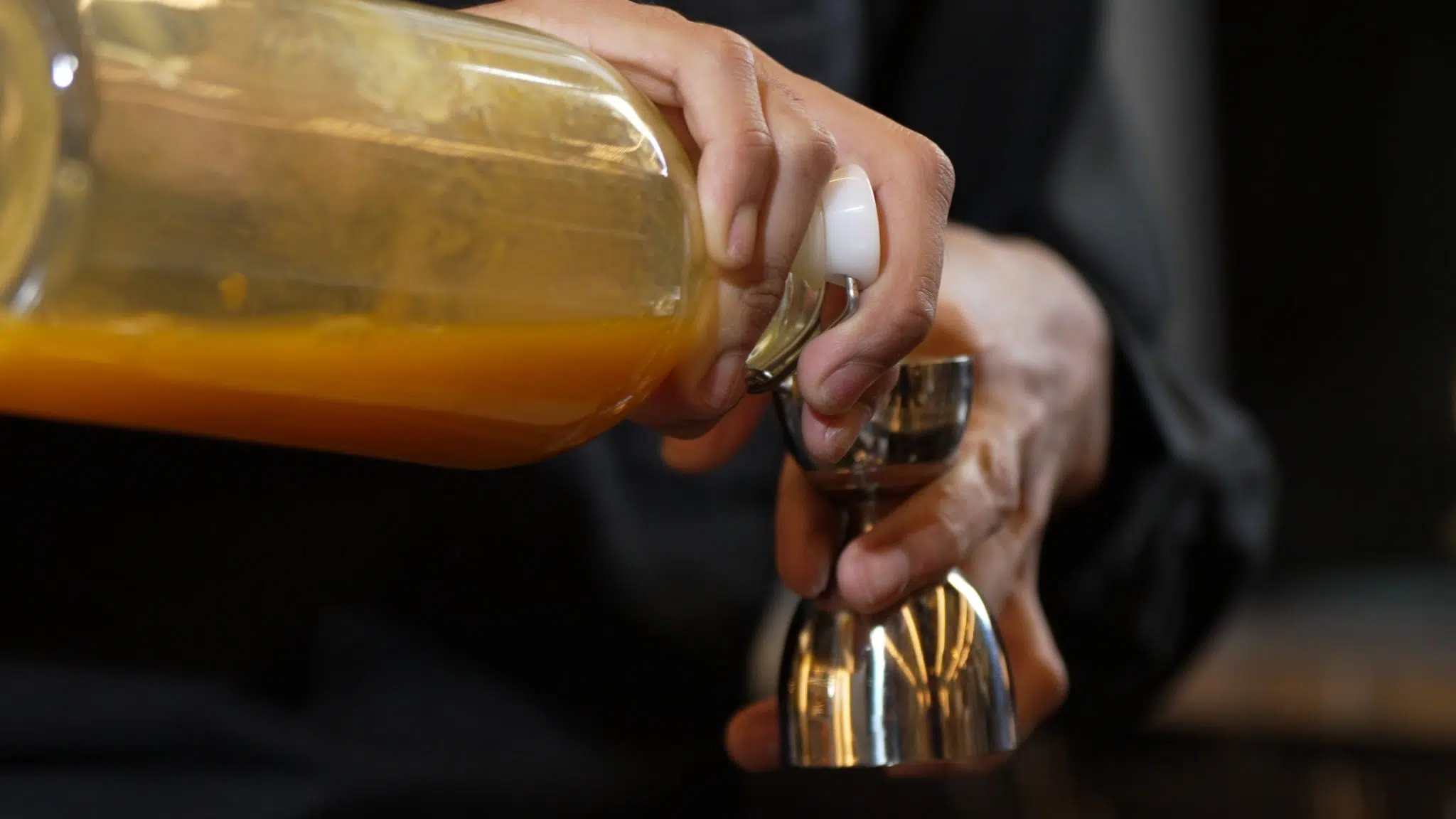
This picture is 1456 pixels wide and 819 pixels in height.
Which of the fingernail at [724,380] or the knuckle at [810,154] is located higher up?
the knuckle at [810,154]

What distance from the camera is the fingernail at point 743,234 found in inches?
14.2

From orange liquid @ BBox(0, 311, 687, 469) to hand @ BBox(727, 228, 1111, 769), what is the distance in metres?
0.10

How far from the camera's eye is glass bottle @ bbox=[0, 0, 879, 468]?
0.29 m

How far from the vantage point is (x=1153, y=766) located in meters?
1.68

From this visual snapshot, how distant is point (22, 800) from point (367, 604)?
0.16 m

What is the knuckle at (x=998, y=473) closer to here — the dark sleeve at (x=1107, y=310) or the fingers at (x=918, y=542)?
the fingers at (x=918, y=542)

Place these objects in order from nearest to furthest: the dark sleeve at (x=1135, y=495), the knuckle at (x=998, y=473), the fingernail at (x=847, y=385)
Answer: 1. the fingernail at (x=847, y=385)
2. the knuckle at (x=998, y=473)
3. the dark sleeve at (x=1135, y=495)

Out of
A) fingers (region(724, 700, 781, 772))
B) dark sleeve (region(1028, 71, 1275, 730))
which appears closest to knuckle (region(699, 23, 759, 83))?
fingers (region(724, 700, 781, 772))

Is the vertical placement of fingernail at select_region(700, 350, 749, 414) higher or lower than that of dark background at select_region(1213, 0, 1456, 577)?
higher

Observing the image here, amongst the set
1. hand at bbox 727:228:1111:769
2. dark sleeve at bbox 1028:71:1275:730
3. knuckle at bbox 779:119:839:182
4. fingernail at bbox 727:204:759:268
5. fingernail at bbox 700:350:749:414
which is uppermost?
knuckle at bbox 779:119:839:182

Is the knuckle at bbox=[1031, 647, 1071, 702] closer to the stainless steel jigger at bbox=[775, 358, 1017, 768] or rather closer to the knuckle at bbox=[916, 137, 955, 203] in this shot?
the stainless steel jigger at bbox=[775, 358, 1017, 768]

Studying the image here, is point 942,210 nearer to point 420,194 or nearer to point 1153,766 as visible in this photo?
point 420,194

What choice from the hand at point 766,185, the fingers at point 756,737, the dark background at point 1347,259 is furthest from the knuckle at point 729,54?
the dark background at point 1347,259

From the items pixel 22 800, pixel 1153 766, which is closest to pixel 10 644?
pixel 22 800
